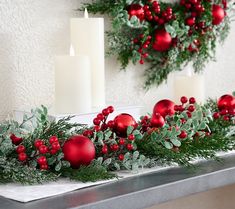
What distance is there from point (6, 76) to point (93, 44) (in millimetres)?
201

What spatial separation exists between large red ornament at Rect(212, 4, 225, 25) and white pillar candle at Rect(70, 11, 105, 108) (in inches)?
16.1

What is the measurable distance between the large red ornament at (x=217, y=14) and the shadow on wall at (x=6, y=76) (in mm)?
584

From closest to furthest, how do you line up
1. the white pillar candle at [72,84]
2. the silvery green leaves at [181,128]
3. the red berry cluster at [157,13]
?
the silvery green leaves at [181,128], the white pillar candle at [72,84], the red berry cluster at [157,13]

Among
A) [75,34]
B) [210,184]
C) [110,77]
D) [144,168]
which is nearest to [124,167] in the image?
[144,168]

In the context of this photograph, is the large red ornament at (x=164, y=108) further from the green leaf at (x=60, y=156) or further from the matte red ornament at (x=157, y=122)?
the green leaf at (x=60, y=156)

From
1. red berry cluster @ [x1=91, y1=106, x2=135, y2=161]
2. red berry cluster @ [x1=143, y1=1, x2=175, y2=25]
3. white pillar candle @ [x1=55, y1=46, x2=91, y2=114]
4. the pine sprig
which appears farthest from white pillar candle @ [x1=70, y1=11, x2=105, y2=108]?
the pine sprig

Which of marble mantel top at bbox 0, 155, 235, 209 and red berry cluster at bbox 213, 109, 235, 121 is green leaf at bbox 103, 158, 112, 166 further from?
red berry cluster at bbox 213, 109, 235, 121

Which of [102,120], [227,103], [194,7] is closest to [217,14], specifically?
[194,7]

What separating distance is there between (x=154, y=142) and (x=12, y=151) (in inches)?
9.7

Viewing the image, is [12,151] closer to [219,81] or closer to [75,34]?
[75,34]

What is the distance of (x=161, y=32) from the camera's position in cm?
156

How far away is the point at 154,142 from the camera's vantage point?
3.59 ft

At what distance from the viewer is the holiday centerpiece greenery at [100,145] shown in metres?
0.99

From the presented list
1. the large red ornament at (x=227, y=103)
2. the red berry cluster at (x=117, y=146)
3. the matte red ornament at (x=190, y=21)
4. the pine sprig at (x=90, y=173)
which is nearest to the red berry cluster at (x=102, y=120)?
the red berry cluster at (x=117, y=146)
